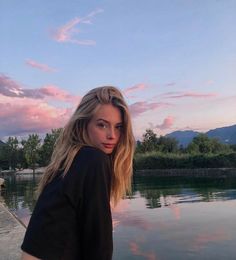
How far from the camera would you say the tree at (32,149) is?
99188 mm

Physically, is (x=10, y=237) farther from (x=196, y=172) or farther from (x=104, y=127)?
(x=196, y=172)

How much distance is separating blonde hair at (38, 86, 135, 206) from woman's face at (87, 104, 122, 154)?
17mm

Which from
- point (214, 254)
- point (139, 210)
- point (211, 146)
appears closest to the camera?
point (214, 254)

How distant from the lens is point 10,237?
7.95 meters

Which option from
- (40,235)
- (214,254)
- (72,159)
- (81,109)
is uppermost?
(81,109)

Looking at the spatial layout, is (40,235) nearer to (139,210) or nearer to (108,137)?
(108,137)

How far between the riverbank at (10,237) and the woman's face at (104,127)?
5.09 metres

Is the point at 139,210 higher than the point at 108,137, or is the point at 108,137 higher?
the point at 108,137

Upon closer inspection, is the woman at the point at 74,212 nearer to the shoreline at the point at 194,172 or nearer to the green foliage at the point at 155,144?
the shoreline at the point at 194,172

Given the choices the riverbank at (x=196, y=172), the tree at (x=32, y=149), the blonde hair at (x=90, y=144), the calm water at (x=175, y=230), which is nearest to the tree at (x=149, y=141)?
the riverbank at (x=196, y=172)

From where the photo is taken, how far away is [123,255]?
34.6 feet

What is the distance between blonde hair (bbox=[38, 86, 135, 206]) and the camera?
5.11 feet

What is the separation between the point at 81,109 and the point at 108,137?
0.15m

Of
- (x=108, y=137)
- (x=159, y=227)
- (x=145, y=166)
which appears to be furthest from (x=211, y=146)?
(x=108, y=137)
